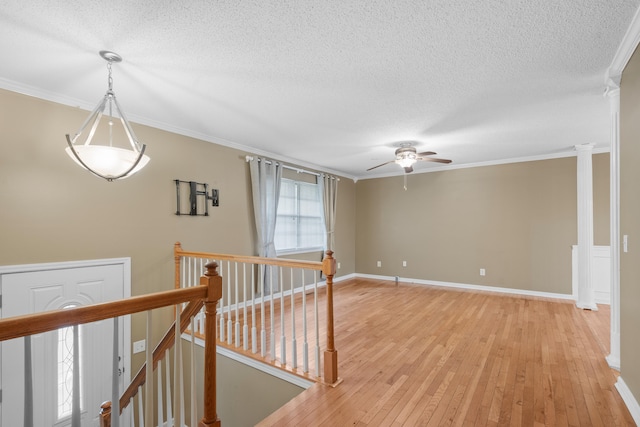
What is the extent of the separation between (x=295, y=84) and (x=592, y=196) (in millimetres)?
4822

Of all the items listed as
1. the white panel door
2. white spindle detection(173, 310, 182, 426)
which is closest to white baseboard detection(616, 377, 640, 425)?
white spindle detection(173, 310, 182, 426)

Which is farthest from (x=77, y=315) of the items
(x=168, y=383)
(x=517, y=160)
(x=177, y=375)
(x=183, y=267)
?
(x=517, y=160)

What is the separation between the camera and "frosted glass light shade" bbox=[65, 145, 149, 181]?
1941 mm

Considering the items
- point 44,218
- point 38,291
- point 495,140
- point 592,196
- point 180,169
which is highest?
point 495,140

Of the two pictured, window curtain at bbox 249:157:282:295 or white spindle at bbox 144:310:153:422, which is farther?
window curtain at bbox 249:157:282:295

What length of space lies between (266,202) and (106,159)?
2754 mm

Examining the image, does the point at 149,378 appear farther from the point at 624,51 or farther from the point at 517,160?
the point at 517,160

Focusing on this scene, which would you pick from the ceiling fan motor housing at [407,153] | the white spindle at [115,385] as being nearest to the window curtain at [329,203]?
the ceiling fan motor housing at [407,153]

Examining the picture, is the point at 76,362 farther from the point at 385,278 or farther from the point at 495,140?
the point at 385,278

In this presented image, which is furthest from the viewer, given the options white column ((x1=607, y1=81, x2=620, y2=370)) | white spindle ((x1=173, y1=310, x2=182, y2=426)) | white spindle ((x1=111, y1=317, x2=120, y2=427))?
white column ((x1=607, y1=81, x2=620, y2=370))

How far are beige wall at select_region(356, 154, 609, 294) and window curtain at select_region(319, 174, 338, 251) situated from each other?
1.05 metres

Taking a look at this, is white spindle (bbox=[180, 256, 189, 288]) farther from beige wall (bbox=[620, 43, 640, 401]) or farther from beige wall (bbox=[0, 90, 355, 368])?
beige wall (bbox=[620, 43, 640, 401])

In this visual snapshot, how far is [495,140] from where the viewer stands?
418 centimetres

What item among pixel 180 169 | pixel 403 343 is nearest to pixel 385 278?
pixel 403 343
